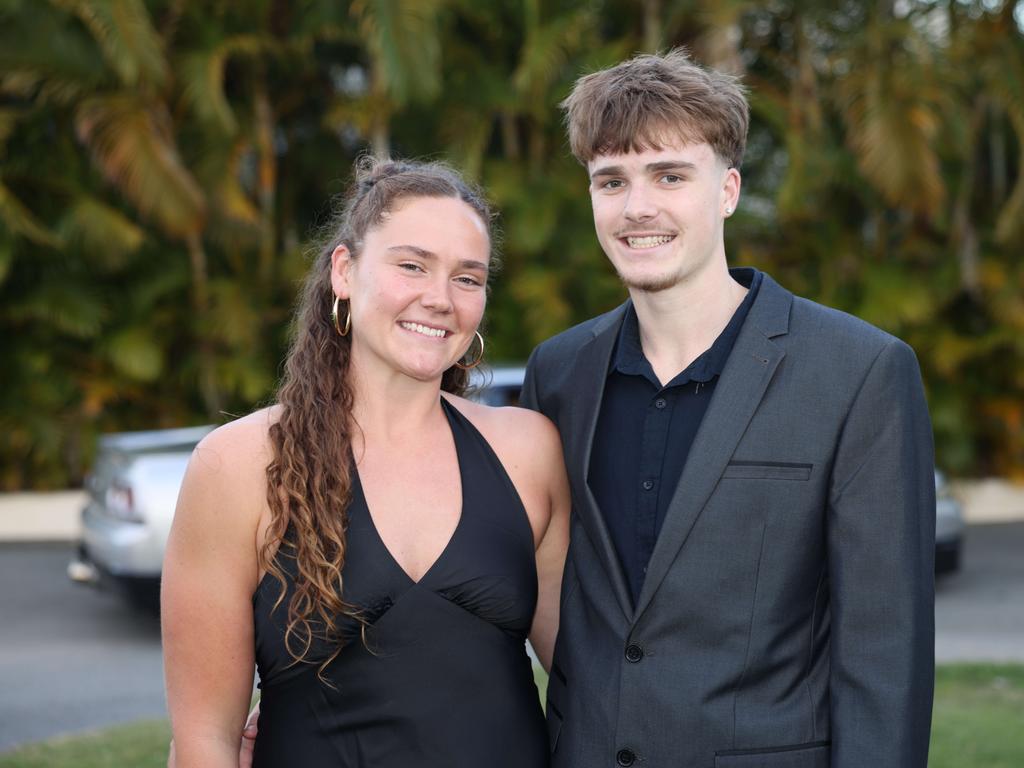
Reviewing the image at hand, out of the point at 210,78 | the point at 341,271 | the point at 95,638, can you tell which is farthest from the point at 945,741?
the point at 210,78

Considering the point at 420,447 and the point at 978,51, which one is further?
the point at 978,51

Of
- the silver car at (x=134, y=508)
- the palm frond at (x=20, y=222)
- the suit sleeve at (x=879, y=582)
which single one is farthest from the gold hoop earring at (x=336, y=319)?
the palm frond at (x=20, y=222)

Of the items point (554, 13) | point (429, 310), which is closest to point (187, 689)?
point (429, 310)

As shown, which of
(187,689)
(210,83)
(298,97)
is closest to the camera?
(187,689)

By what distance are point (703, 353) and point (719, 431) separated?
0.73 feet

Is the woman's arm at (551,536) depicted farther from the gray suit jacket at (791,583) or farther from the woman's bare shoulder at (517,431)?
the gray suit jacket at (791,583)

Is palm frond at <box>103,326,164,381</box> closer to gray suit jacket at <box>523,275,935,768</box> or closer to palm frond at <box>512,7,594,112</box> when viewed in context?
palm frond at <box>512,7,594,112</box>

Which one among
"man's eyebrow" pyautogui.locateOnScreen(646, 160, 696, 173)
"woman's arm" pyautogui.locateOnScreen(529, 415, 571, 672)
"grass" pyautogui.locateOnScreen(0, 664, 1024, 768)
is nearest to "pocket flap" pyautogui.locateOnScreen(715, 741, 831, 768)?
"woman's arm" pyautogui.locateOnScreen(529, 415, 571, 672)

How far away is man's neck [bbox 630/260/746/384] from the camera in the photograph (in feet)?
8.59

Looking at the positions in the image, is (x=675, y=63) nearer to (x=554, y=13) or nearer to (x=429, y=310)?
(x=429, y=310)

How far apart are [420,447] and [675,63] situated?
3.35 ft

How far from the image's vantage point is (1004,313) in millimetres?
10719

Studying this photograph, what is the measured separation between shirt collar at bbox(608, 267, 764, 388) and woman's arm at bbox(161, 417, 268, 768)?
0.82m

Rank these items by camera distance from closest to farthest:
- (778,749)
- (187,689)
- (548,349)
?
(778,749) < (187,689) < (548,349)
